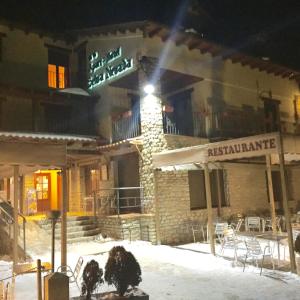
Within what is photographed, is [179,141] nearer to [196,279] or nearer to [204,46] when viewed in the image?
[204,46]

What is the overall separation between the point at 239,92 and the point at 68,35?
29.8 ft

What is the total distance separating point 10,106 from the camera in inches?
623

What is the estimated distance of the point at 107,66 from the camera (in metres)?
16.1

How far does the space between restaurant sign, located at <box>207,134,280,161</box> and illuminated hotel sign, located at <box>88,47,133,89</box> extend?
6.14 metres

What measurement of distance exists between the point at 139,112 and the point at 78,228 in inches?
205

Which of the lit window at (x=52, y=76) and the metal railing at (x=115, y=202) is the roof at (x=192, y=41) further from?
the metal railing at (x=115, y=202)

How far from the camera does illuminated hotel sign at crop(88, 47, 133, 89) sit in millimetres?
14666


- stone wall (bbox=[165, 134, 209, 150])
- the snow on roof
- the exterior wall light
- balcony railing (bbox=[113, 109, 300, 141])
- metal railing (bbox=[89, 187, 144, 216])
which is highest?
the snow on roof

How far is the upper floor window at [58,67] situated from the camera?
1792cm

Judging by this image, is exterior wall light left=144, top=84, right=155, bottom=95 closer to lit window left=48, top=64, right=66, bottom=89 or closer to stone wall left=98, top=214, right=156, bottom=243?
stone wall left=98, top=214, right=156, bottom=243

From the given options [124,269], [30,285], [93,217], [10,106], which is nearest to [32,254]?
[30,285]

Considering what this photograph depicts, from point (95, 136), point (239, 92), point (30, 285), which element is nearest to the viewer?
point (30, 285)

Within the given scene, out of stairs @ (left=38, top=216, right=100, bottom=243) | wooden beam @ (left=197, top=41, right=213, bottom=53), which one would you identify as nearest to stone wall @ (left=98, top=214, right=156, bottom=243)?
stairs @ (left=38, top=216, right=100, bottom=243)

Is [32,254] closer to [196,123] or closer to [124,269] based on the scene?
[124,269]
